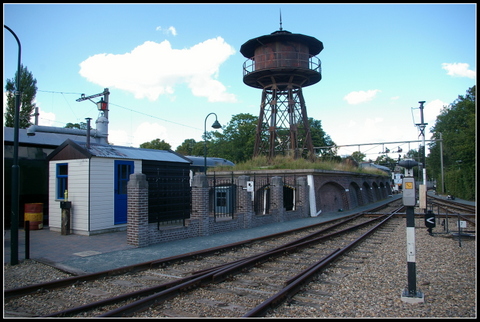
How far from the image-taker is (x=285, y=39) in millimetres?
26469

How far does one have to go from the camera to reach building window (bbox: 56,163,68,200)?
14.0m

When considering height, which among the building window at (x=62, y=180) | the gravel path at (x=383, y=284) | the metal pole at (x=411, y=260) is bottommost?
the gravel path at (x=383, y=284)

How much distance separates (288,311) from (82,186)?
995cm

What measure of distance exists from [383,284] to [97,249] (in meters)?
7.58

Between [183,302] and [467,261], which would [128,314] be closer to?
[183,302]

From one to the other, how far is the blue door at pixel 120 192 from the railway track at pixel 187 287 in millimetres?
5503

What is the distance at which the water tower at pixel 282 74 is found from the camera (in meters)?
26.4

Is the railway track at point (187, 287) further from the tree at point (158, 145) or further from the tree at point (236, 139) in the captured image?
the tree at point (158, 145)

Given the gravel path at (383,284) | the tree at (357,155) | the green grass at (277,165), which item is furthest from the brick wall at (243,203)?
the tree at (357,155)

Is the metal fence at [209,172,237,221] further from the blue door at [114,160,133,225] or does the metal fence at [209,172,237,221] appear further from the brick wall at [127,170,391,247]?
the blue door at [114,160,133,225]

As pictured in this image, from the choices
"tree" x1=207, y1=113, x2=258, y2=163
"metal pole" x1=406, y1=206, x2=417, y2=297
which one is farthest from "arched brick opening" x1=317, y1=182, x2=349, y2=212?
"tree" x1=207, y1=113, x2=258, y2=163

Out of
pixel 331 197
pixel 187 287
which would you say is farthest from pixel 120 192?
pixel 331 197

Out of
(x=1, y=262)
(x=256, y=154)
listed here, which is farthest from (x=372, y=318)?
(x=256, y=154)

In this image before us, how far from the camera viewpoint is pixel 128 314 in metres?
5.39
